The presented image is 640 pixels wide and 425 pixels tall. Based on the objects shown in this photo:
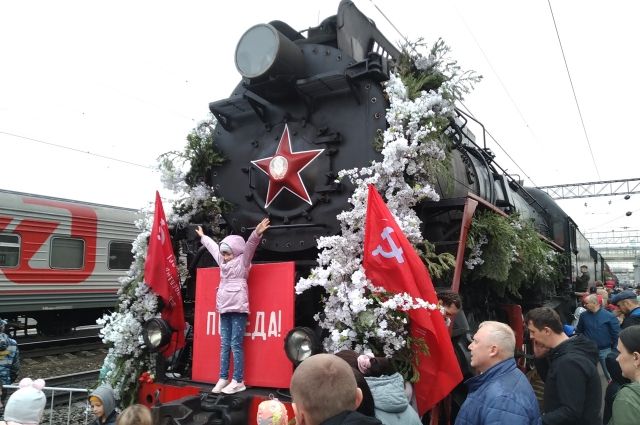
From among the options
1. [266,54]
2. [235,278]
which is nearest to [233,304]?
[235,278]

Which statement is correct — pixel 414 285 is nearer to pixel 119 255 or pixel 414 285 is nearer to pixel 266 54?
pixel 266 54

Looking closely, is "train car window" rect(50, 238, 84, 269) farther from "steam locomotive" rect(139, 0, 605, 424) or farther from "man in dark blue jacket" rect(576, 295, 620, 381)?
"man in dark blue jacket" rect(576, 295, 620, 381)

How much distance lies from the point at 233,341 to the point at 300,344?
556 mm

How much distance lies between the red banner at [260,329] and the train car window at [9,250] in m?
7.93

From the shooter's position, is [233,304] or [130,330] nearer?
[233,304]

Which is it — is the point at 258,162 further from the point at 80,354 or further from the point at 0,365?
the point at 80,354

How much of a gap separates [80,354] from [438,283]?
918cm

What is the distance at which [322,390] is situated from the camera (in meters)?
1.78

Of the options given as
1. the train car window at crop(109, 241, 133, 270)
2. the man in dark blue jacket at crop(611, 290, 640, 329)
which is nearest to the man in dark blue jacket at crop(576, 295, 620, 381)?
the man in dark blue jacket at crop(611, 290, 640, 329)

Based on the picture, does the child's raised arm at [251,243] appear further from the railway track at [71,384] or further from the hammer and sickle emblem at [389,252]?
the railway track at [71,384]

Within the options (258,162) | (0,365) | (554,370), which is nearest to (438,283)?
(554,370)

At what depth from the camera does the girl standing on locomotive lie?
11.9ft

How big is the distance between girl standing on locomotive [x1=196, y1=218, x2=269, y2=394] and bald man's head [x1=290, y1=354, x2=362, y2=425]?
6.12 feet

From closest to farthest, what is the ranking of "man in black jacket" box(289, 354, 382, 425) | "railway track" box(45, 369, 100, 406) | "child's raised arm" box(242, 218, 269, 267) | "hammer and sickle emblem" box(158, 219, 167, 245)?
1. "man in black jacket" box(289, 354, 382, 425)
2. "child's raised arm" box(242, 218, 269, 267)
3. "hammer and sickle emblem" box(158, 219, 167, 245)
4. "railway track" box(45, 369, 100, 406)
